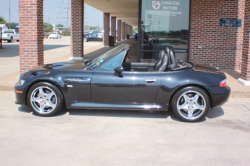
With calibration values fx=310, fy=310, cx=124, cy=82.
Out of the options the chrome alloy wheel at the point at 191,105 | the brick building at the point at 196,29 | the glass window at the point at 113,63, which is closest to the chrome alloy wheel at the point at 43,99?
the glass window at the point at 113,63

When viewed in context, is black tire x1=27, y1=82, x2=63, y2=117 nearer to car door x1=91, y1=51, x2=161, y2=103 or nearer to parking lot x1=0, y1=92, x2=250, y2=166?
parking lot x1=0, y1=92, x2=250, y2=166

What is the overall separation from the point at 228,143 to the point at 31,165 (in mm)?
2901

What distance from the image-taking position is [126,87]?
5746 millimetres

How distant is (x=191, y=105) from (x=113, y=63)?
168 centimetres

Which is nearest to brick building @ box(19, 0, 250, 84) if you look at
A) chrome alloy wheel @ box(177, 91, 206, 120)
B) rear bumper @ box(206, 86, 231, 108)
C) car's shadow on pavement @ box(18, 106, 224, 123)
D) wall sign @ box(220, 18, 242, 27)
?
wall sign @ box(220, 18, 242, 27)

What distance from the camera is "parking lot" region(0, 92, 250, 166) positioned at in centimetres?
409

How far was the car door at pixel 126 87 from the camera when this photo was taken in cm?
573

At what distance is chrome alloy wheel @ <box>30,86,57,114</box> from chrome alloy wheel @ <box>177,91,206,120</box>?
7.83 feet

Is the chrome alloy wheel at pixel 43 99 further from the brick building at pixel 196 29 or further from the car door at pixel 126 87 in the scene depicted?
the brick building at pixel 196 29

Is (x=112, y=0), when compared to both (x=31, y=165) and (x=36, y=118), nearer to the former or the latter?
(x=36, y=118)

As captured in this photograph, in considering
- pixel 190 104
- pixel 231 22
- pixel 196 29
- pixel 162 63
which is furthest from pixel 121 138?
pixel 231 22

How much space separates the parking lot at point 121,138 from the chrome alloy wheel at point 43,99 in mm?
204

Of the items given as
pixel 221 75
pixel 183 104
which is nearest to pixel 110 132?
pixel 183 104

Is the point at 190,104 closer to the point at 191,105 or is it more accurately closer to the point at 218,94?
the point at 191,105
